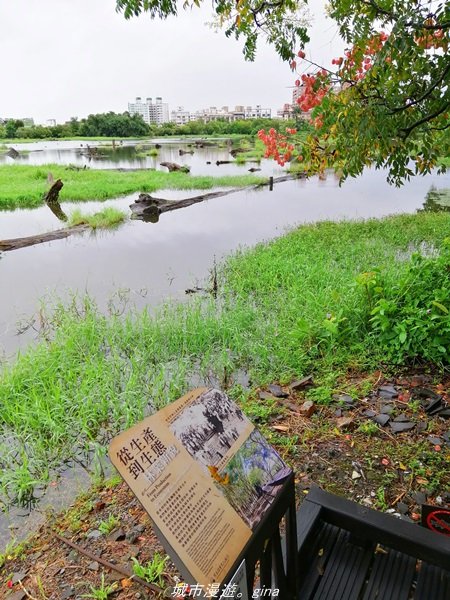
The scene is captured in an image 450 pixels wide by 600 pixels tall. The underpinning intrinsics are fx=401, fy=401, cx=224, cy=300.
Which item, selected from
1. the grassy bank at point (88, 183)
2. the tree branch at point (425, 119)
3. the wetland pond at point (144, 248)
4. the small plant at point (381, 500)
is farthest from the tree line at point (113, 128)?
the small plant at point (381, 500)

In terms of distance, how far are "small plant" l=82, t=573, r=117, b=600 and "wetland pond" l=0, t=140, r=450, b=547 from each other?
840 millimetres

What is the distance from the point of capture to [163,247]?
362 inches

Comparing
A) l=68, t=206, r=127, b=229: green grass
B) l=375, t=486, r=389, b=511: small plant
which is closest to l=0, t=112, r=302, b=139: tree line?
l=68, t=206, r=127, b=229: green grass

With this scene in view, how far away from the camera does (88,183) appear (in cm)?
1767

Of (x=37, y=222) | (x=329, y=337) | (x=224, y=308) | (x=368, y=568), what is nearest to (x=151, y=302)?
(x=224, y=308)

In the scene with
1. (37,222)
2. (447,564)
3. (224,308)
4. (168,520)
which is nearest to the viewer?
(168,520)

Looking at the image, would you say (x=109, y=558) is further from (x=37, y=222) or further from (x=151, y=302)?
(x=37, y=222)

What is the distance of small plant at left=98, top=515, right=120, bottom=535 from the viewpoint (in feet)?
7.13

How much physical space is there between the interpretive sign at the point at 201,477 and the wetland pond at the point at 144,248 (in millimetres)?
2001

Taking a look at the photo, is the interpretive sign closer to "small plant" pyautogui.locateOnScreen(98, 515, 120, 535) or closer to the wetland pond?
"small plant" pyautogui.locateOnScreen(98, 515, 120, 535)

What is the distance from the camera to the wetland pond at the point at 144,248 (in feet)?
19.6

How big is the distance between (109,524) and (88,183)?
17572 mm

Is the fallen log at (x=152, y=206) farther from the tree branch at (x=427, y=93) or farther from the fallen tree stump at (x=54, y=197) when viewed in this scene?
the tree branch at (x=427, y=93)

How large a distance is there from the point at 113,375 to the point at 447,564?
121 inches
